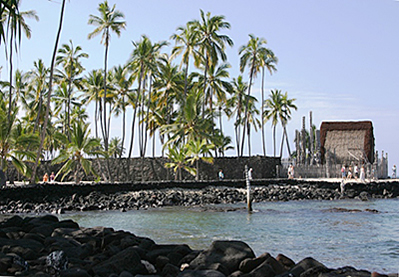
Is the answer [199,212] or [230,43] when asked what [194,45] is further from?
[199,212]

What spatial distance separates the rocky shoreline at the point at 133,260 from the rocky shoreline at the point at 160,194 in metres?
13.6

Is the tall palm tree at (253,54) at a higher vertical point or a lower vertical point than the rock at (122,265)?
higher

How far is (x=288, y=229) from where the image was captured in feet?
51.0

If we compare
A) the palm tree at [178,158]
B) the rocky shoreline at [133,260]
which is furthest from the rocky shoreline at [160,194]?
the rocky shoreline at [133,260]

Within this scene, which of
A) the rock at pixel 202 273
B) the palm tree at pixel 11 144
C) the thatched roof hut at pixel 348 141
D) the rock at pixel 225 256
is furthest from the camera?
the thatched roof hut at pixel 348 141

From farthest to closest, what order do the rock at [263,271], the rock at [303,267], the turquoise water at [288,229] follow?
the turquoise water at [288,229], the rock at [303,267], the rock at [263,271]

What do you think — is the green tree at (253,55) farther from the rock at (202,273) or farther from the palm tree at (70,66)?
A: the rock at (202,273)

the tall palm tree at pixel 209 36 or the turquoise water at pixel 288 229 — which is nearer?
the turquoise water at pixel 288 229

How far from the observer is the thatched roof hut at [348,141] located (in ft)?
136

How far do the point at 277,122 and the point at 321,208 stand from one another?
4083cm

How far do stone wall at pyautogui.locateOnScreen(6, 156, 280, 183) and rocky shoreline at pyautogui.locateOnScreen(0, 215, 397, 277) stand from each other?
2974 centimetres

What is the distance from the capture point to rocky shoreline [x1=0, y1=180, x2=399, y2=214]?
76.1 feet

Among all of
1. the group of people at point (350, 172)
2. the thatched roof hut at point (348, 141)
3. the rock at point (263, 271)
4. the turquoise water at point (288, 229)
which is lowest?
the turquoise water at point (288, 229)

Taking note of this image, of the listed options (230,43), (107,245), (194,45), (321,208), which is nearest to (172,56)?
(194,45)
